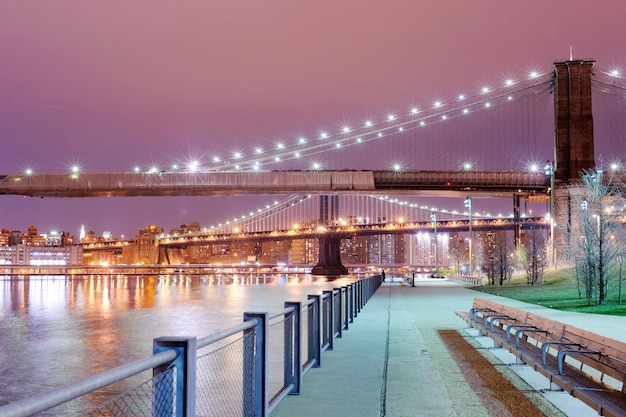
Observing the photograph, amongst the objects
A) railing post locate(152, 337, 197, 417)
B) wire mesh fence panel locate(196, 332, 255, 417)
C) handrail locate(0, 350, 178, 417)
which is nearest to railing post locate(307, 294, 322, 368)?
wire mesh fence panel locate(196, 332, 255, 417)

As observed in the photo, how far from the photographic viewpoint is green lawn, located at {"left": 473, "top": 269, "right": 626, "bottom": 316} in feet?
71.6

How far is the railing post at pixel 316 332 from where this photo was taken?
30.9 feet

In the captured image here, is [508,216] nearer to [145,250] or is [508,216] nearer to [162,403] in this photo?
[145,250]

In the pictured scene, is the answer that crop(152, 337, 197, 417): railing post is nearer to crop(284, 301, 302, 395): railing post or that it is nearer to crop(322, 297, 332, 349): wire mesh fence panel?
crop(284, 301, 302, 395): railing post

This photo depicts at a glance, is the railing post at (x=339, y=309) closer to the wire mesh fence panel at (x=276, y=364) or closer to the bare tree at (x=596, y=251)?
the wire mesh fence panel at (x=276, y=364)

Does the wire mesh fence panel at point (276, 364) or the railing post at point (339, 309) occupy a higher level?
the railing post at point (339, 309)

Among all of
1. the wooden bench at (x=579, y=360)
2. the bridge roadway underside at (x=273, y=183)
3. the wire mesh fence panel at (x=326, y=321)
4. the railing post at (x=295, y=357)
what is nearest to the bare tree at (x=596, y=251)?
the wooden bench at (x=579, y=360)

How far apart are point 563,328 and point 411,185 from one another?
7012cm

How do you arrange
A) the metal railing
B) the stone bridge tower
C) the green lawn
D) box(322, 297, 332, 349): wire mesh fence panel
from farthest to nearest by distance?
the stone bridge tower → the green lawn → box(322, 297, 332, 349): wire mesh fence panel → the metal railing

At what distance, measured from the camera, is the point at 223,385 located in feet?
30.5

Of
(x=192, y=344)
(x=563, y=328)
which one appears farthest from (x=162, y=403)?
(x=563, y=328)

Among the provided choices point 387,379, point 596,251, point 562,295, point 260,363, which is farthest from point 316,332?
point 562,295

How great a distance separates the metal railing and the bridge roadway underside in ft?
213

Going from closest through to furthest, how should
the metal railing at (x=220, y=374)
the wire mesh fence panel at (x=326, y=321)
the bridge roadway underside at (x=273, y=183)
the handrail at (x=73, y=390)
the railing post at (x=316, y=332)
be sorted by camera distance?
the handrail at (x=73, y=390), the metal railing at (x=220, y=374), the railing post at (x=316, y=332), the wire mesh fence panel at (x=326, y=321), the bridge roadway underside at (x=273, y=183)
